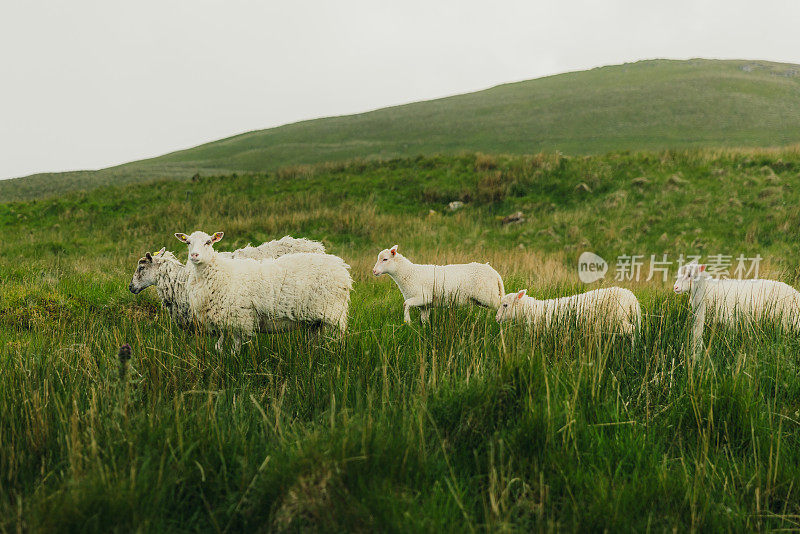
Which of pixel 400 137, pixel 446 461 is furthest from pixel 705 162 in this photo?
pixel 400 137

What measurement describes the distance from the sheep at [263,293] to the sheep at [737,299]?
3.72m

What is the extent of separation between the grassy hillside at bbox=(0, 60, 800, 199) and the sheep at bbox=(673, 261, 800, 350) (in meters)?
43.1

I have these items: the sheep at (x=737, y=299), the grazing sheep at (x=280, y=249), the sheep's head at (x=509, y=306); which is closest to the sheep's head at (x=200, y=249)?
the grazing sheep at (x=280, y=249)

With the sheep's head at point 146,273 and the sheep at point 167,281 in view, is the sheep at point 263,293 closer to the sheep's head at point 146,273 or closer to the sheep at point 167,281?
the sheep at point 167,281

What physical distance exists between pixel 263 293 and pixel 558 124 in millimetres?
62000

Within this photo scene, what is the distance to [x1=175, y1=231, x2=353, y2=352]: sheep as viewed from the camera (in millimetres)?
5238

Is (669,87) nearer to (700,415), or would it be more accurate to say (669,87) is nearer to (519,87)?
(519,87)

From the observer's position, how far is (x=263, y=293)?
528cm

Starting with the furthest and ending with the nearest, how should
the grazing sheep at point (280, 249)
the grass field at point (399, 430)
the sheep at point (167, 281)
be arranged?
the grazing sheep at point (280, 249), the sheep at point (167, 281), the grass field at point (399, 430)

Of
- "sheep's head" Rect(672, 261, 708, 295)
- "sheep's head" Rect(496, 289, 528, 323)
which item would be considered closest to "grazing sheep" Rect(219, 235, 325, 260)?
"sheep's head" Rect(496, 289, 528, 323)

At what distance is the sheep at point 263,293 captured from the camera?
5.24 meters

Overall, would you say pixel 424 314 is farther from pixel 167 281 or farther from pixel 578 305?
pixel 167 281

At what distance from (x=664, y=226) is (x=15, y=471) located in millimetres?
18000

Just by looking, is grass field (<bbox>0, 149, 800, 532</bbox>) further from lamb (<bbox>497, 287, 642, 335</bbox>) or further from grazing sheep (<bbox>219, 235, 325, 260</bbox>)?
grazing sheep (<bbox>219, 235, 325, 260</bbox>)
